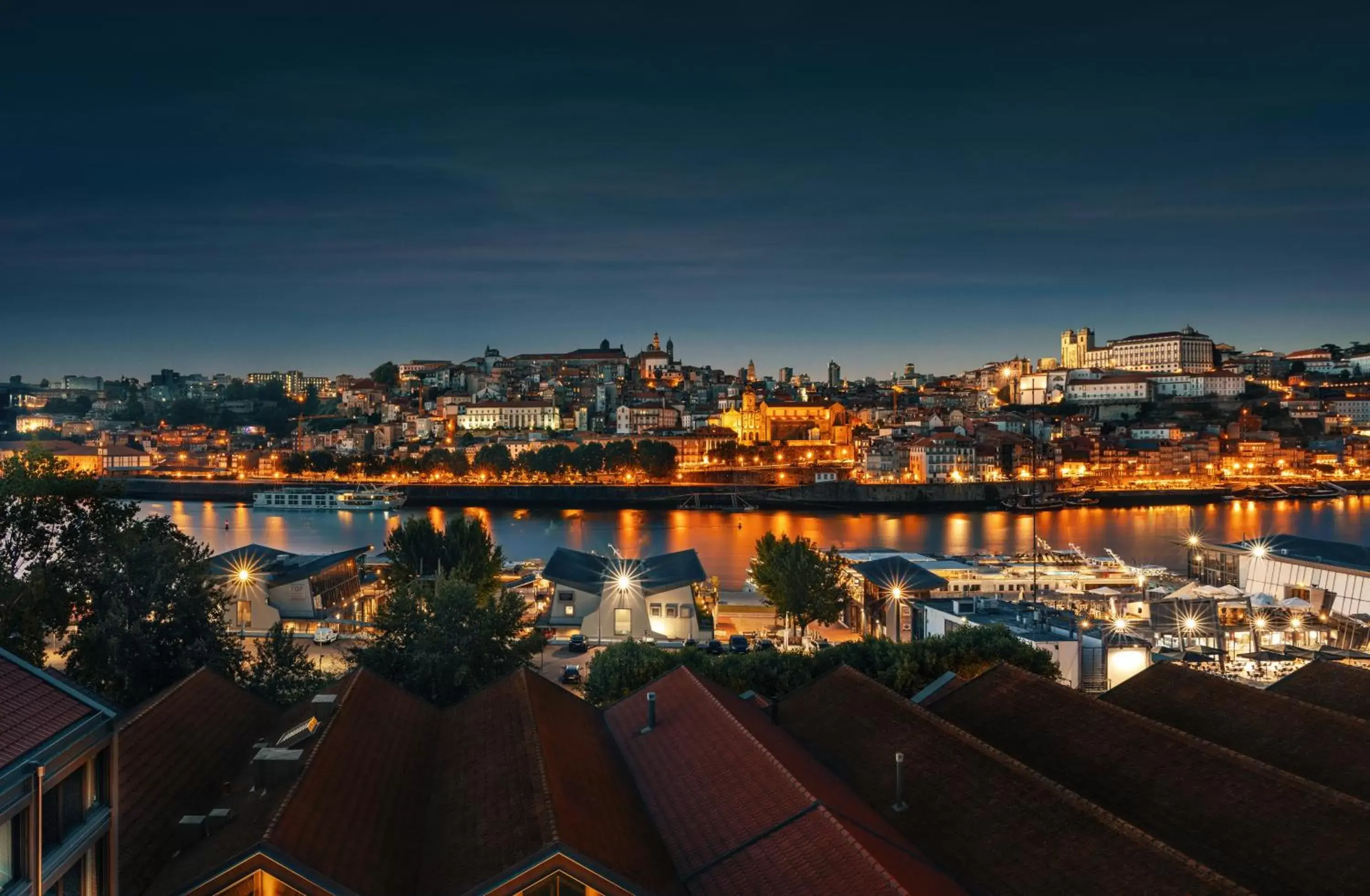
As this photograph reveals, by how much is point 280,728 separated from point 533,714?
4.14 feet

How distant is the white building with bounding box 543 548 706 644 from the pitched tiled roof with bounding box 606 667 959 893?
7.13 metres

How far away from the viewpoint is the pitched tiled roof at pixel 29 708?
229cm

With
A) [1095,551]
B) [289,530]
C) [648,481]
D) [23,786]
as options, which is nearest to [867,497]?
[648,481]

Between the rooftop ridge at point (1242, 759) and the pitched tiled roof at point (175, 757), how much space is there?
4094 millimetres

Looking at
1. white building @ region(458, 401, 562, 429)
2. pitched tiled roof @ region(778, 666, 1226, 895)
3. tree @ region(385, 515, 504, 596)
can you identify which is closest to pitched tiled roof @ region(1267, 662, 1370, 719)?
pitched tiled roof @ region(778, 666, 1226, 895)

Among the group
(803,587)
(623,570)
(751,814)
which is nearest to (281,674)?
(751,814)

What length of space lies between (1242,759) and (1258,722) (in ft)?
3.31

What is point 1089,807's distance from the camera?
3695 millimetres

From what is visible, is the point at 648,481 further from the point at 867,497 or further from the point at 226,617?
the point at 226,617

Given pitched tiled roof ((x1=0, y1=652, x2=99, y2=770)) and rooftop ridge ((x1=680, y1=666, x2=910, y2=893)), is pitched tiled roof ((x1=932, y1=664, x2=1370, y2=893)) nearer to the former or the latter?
rooftop ridge ((x1=680, y1=666, x2=910, y2=893))

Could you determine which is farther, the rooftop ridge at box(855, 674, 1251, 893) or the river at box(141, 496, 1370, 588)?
the river at box(141, 496, 1370, 588)

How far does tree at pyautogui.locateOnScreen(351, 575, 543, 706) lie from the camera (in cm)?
734

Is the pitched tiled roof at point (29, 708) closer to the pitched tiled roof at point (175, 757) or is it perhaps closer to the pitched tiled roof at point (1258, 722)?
the pitched tiled roof at point (175, 757)

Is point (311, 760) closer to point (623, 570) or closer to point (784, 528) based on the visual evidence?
point (623, 570)
